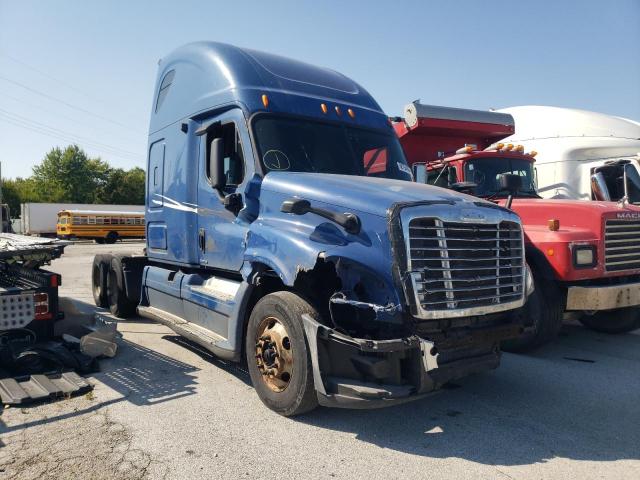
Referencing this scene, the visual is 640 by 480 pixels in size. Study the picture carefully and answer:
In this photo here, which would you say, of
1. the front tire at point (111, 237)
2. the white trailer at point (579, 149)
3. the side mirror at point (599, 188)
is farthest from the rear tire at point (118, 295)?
the front tire at point (111, 237)

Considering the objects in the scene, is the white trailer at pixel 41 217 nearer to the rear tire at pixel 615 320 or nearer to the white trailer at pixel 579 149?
the white trailer at pixel 579 149

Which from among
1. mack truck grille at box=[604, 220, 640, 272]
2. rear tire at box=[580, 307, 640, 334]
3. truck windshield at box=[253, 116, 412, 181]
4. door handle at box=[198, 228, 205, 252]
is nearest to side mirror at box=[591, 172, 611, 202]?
rear tire at box=[580, 307, 640, 334]

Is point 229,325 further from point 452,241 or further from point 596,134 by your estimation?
point 596,134

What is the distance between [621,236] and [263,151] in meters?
4.28

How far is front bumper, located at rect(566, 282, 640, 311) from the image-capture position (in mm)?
5352

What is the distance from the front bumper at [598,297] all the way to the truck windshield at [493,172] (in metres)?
2.32

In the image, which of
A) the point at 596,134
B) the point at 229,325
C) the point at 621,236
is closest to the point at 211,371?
the point at 229,325

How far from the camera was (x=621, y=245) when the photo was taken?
5.80 meters

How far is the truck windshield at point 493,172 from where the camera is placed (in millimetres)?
7465

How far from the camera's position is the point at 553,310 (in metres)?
5.56

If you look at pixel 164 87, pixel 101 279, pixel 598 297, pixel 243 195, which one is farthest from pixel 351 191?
pixel 101 279

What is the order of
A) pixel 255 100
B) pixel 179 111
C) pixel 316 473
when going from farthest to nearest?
pixel 179 111 → pixel 255 100 → pixel 316 473

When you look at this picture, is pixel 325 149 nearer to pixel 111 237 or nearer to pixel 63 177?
pixel 111 237

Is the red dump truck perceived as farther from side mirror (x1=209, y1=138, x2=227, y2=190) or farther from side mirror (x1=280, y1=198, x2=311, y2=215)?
side mirror (x1=209, y1=138, x2=227, y2=190)
